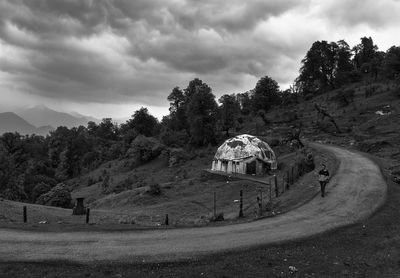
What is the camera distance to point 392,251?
53.3ft

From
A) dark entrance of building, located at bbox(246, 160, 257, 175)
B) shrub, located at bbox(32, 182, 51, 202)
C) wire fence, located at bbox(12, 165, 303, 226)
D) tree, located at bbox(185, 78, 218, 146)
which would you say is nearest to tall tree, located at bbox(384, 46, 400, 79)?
tree, located at bbox(185, 78, 218, 146)

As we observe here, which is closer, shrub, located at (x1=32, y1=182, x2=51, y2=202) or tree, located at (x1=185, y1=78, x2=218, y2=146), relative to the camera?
shrub, located at (x1=32, y1=182, x2=51, y2=202)

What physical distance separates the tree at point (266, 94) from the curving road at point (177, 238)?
97.0 meters

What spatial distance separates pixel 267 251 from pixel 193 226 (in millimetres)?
5329

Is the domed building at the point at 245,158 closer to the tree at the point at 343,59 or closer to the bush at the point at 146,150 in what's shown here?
the bush at the point at 146,150

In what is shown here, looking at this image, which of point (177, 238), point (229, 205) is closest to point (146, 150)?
point (229, 205)

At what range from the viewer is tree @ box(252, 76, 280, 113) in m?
119

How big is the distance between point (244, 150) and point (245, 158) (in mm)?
1599

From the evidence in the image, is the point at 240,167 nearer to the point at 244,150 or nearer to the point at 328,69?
the point at 244,150

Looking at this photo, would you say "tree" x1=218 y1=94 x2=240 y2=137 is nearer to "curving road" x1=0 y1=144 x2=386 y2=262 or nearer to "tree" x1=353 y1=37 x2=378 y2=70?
"curving road" x1=0 y1=144 x2=386 y2=262

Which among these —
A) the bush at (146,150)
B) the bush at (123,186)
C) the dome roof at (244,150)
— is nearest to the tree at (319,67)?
the bush at (146,150)

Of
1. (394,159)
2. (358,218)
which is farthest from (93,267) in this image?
(394,159)

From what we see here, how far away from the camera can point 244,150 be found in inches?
2263

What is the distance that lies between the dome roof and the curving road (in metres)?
32.5
